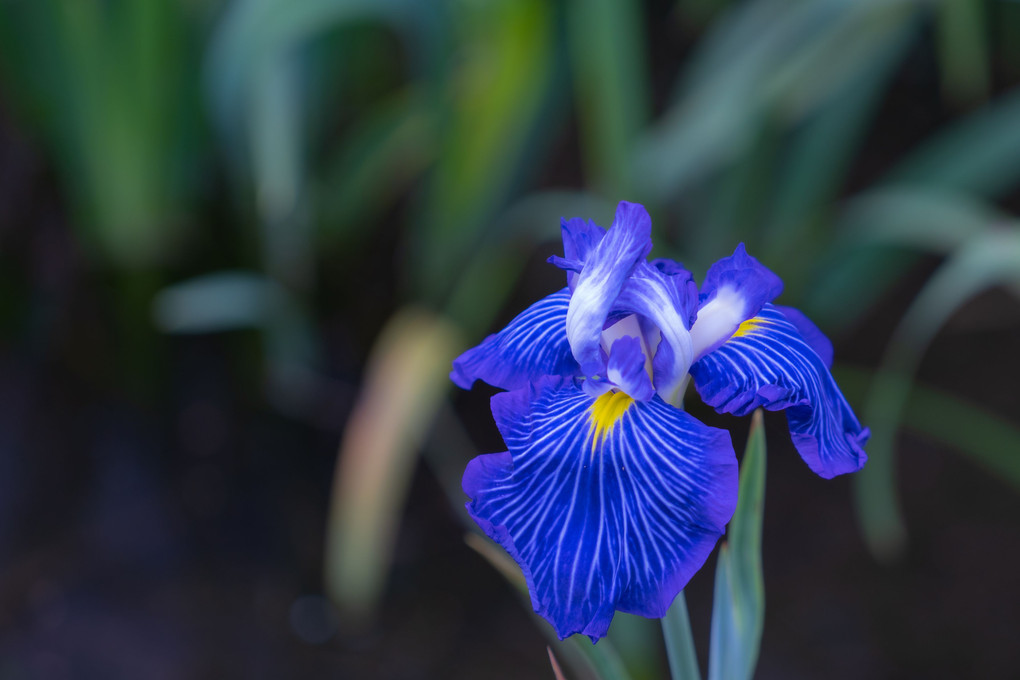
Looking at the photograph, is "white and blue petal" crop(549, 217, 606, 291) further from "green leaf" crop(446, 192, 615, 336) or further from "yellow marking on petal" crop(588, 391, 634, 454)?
"green leaf" crop(446, 192, 615, 336)

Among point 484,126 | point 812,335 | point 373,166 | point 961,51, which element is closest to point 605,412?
point 812,335

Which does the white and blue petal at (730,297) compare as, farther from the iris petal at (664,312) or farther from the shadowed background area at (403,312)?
the shadowed background area at (403,312)

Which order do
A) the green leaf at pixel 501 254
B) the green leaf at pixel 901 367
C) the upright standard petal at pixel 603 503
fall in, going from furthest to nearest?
the green leaf at pixel 501 254 < the green leaf at pixel 901 367 < the upright standard petal at pixel 603 503

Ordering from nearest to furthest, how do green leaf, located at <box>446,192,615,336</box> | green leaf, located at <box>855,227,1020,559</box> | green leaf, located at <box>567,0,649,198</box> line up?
green leaf, located at <box>855,227,1020,559</box>, green leaf, located at <box>567,0,649,198</box>, green leaf, located at <box>446,192,615,336</box>

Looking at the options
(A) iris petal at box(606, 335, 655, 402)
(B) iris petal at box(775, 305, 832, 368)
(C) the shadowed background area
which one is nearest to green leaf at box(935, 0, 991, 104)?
(C) the shadowed background area

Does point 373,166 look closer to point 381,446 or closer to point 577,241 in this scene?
point 381,446

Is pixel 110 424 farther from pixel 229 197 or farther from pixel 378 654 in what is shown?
pixel 378 654

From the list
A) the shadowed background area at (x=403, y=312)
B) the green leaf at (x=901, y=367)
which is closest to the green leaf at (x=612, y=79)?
the shadowed background area at (x=403, y=312)
